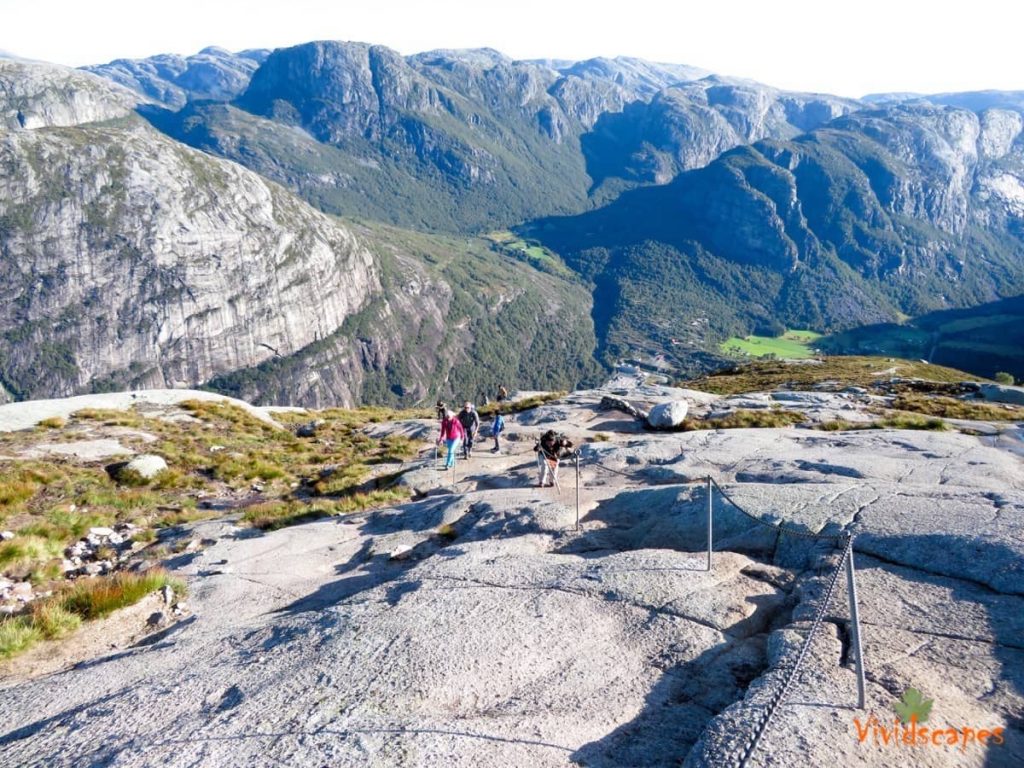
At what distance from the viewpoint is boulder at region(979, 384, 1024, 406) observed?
47847 millimetres

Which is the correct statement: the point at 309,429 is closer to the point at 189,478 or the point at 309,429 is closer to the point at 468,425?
the point at 189,478

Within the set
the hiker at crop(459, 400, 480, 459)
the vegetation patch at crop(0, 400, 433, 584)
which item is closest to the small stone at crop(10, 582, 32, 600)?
the vegetation patch at crop(0, 400, 433, 584)

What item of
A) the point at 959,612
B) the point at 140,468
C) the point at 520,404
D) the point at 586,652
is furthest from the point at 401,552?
the point at 520,404

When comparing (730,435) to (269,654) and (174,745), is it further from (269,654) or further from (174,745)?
(174,745)

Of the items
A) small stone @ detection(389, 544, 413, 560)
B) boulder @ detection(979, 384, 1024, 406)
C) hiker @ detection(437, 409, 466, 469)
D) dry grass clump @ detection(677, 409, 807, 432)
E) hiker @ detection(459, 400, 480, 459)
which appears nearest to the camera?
small stone @ detection(389, 544, 413, 560)

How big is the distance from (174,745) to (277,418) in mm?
40637

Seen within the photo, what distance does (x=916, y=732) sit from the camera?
20.9 feet

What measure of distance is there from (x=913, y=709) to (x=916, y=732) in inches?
11.2

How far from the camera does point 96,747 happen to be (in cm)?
683

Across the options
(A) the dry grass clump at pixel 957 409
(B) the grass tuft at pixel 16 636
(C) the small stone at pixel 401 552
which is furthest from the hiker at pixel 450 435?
(A) the dry grass clump at pixel 957 409

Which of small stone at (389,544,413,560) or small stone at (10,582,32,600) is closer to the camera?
small stone at (10,582,32,600)

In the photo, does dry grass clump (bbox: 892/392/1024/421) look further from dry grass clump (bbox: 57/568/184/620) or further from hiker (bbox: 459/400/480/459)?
dry grass clump (bbox: 57/568/184/620)

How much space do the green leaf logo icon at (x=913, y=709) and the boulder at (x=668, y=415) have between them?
28.4 metres

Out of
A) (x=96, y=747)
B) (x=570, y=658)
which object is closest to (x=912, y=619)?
(x=570, y=658)
